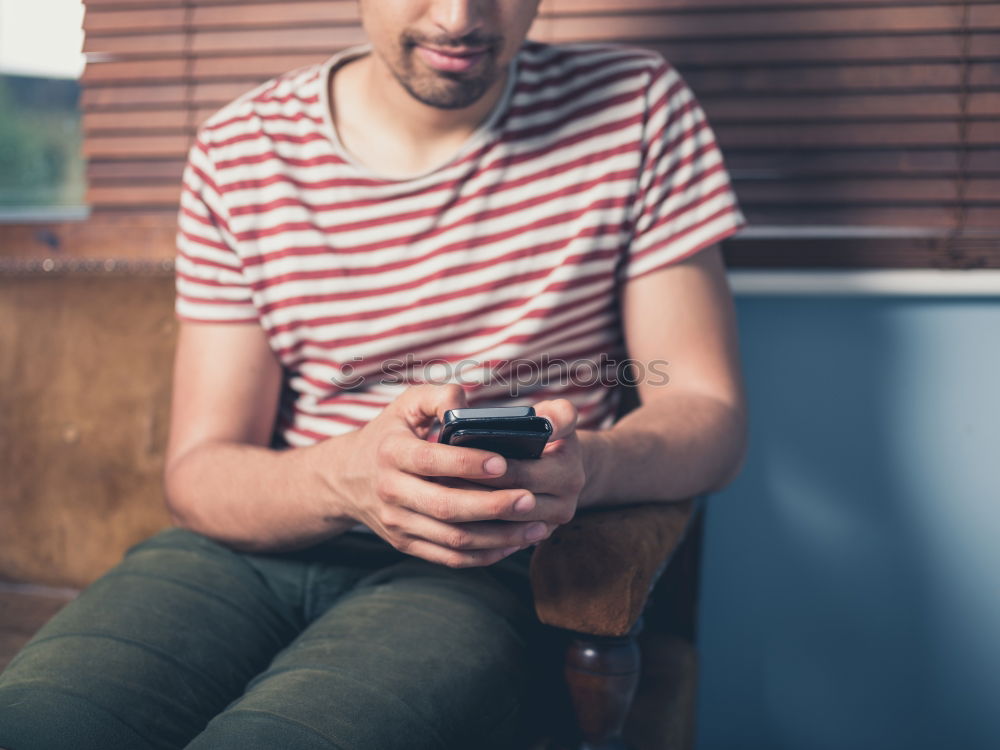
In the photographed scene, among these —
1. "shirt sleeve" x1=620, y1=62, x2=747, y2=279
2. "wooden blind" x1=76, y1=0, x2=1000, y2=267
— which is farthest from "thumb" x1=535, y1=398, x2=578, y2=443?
"wooden blind" x1=76, y1=0, x2=1000, y2=267

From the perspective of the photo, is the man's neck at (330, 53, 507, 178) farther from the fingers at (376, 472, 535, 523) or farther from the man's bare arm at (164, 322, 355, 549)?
the fingers at (376, 472, 535, 523)

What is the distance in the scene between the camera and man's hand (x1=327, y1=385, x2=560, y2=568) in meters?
0.72

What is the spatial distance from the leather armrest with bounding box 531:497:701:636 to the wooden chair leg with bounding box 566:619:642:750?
0.11 ft

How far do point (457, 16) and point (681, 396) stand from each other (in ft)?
1.64

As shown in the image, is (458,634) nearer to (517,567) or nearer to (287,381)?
(517,567)

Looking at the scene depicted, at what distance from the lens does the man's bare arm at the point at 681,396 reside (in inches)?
34.9

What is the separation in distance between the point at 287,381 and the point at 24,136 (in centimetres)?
106

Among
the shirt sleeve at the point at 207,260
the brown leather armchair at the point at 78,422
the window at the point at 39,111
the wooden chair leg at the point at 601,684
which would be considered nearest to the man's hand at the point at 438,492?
the wooden chair leg at the point at 601,684


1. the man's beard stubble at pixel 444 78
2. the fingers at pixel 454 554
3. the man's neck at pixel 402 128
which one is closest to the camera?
the fingers at pixel 454 554

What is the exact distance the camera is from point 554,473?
75cm

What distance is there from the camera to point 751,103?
51.0 inches

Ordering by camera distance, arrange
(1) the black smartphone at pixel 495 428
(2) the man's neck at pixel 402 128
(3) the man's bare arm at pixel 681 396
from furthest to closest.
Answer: (2) the man's neck at pixel 402 128
(3) the man's bare arm at pixel 681 396
(1) the black smartphone at pixel 495 428

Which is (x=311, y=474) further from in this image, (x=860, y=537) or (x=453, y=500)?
(x=860, y=537)

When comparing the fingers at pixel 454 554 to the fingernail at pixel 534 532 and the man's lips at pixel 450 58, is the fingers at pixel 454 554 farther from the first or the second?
the man's lips at pixel 450 58
